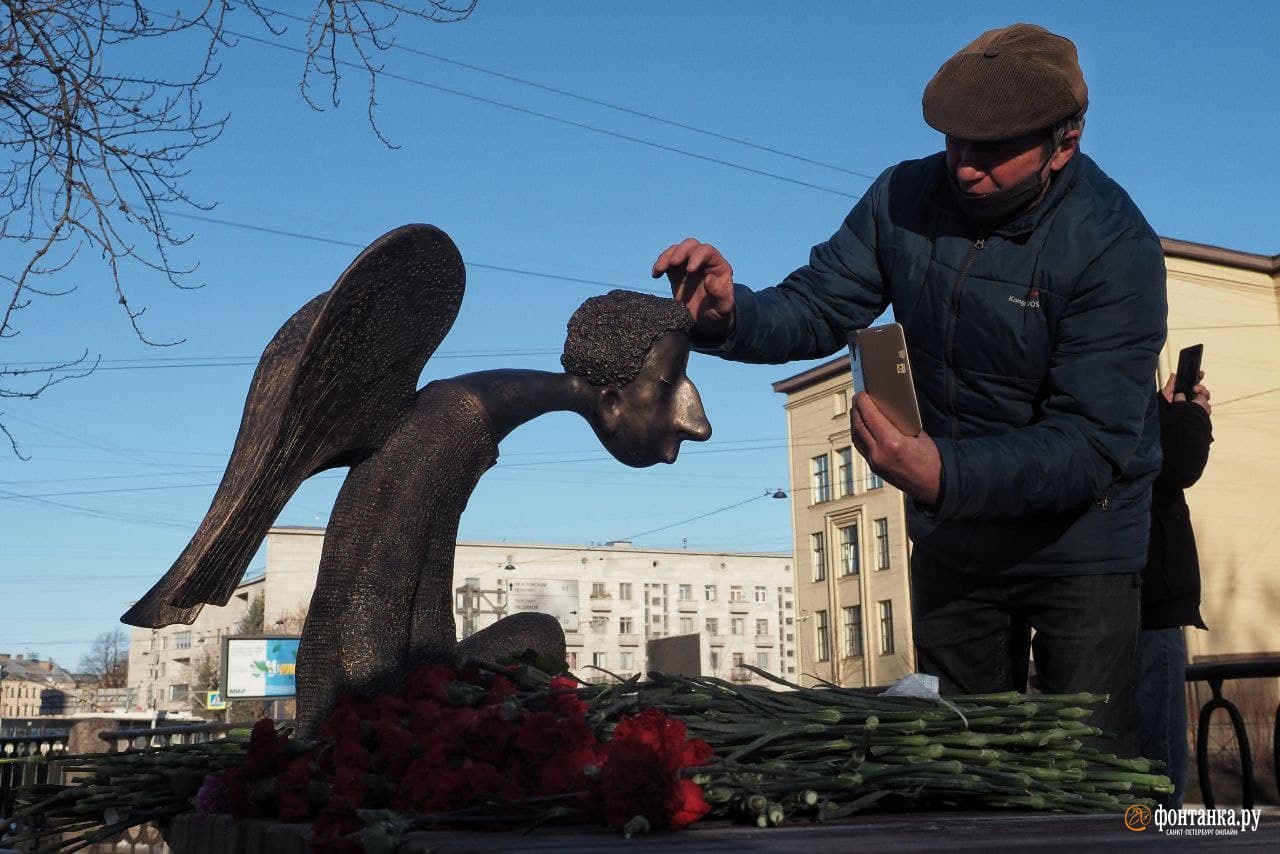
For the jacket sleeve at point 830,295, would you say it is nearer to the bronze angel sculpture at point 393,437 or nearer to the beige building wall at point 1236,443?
the bronze angel sculpture at point 393,437

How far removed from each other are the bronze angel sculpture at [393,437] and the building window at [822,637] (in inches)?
1536

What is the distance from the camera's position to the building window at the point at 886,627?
37.6 meters

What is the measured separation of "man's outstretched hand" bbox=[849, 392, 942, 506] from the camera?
6.47 ft

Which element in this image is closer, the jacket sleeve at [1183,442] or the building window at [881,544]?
the jacket sleeve at [1183,442]

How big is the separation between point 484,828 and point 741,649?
6940 cm

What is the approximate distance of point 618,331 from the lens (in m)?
2.57

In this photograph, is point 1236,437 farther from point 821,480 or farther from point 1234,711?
point 1234,711

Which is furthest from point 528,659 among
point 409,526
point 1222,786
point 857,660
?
point 857,660

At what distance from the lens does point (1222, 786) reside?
465 cm

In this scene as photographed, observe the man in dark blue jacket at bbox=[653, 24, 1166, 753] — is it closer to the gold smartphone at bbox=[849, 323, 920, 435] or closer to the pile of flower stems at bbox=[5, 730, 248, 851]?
the gold smartphone at bbox=[849, 323, 920, 435]

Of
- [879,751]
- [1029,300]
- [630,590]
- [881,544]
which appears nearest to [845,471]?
Result: [881,544]

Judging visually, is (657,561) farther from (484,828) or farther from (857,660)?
(484,828)

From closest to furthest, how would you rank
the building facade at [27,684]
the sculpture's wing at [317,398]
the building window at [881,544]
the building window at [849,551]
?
the sculpture's wing at [317,398] < the building window at [881,544] < the building window at [849,551] < the building facade at [27,684]

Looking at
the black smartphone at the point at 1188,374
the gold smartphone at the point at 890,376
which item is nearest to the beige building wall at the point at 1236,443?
the black smartphone at the point at 1188,374
